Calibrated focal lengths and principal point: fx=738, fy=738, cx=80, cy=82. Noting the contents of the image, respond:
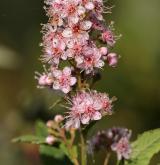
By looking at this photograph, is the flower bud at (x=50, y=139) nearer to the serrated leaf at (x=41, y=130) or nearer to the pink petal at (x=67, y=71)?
the serrated leaf at (x=41, y=130)

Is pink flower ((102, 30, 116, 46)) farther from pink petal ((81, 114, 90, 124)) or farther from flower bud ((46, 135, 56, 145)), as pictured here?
flower bud ((46, 135, 56, 145))

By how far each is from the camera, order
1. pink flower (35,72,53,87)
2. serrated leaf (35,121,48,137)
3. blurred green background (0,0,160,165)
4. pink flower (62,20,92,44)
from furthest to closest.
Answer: blurred green background (0,0,160,165) < serrated leaf (35,121,48,137) < pink flower (35,72,53,87) < pink flower (62,20,92,44)

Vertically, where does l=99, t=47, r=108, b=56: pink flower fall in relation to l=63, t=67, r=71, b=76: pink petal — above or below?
above

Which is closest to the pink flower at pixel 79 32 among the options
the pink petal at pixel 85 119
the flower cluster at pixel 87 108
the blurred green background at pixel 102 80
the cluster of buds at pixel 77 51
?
the cluster of buds at pixel 77 51

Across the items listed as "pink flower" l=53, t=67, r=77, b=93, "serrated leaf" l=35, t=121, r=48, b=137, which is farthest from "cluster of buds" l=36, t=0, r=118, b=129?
"serrated leaf" l=35, t=121, r=48, b=137

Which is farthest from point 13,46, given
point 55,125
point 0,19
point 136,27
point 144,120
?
point 55,125

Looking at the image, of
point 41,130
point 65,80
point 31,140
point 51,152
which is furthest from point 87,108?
point 41,130
